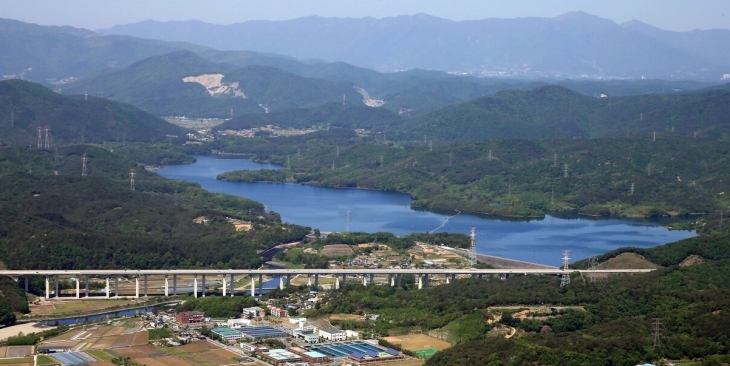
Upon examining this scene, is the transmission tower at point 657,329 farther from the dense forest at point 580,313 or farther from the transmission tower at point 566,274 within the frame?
the transmission tower at point 566,274

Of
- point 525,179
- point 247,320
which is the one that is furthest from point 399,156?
point 247,320

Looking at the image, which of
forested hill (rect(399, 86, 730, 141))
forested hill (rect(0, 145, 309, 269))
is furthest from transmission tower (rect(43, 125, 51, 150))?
forested hill (rect(399, 86, 730, 141))

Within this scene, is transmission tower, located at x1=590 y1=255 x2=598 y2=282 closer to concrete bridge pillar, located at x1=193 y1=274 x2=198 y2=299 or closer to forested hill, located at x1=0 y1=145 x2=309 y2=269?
forested hill, located at x1=0 y1=145 x2=309 y2=269

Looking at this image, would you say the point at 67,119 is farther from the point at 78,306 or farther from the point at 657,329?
the point at 657,329

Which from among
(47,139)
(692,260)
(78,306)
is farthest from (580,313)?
(47,139)

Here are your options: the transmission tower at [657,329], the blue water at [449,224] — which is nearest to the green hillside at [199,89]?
the blue water at [449,224]

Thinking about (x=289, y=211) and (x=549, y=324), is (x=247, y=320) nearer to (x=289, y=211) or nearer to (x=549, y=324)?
(x=549, y=324)
